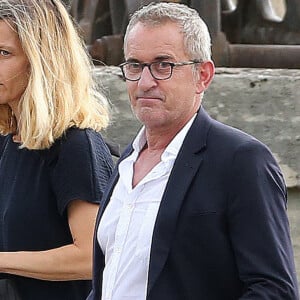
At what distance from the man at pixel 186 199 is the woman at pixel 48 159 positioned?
278 mm

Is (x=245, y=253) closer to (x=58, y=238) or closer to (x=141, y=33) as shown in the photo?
(x=141, y=33)

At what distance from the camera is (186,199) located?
2172 millimetres

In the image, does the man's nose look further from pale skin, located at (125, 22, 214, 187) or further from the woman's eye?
the woman's eye

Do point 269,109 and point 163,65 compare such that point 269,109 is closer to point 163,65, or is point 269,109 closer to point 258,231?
point 163,65

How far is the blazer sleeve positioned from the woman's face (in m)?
0.79

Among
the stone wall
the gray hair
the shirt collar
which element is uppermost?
the gray hair

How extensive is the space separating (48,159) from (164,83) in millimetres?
541

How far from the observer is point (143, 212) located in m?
2.24

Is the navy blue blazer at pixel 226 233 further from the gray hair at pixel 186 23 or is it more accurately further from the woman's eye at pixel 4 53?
the woman's eye at pixel 4 53

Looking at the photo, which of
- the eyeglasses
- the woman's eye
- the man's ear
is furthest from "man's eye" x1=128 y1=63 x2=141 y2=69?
the woman's eye

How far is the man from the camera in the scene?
212 centimetres

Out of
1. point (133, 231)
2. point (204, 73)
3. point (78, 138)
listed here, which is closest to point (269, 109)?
point (78, 138)

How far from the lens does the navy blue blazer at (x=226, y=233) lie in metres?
2.11

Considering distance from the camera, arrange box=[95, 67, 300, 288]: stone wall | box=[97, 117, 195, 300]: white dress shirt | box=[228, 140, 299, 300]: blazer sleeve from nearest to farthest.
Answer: box=[228, 140, 299, 300]: blazer sleeve → box=[97, 117, 195, 300]: white dress shirt → box=[95, 67, 300, 288]: stone wall
